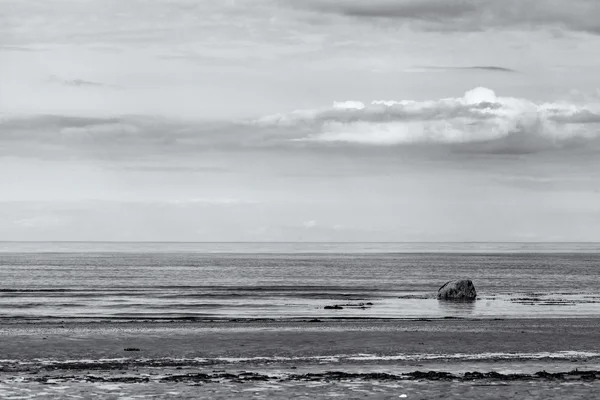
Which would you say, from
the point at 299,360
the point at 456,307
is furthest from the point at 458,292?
the point at 299,360

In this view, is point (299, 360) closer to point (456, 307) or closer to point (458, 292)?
point (456, 307)

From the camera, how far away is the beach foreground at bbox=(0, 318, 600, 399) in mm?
22469

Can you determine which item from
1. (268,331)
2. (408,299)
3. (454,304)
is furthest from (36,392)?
(408,299)

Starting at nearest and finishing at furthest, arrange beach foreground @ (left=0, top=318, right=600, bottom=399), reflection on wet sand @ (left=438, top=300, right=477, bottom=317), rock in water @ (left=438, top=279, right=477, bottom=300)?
beach foreground @ (left=0, top=318, right=600, bottom=399) < reflection on wet sand @ (left=438, top=300, right=477, bottom=317) < rock in water @ (left=438, top=279, right=477, bottom=300)

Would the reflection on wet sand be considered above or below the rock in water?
below

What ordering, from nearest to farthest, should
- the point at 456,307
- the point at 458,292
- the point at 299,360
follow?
the point at 299,360
the point at 456,307
the point at 458,292

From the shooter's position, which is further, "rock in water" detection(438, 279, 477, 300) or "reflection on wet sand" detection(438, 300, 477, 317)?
"rock in water" detection(438, 279, 477, 300)

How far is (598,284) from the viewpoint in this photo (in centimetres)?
10131

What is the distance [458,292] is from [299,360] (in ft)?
133

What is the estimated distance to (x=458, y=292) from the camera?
68250mm

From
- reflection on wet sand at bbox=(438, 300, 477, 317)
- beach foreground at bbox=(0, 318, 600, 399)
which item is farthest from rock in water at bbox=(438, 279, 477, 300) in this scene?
beach foreground at bbox=(0, 318, 600, 399)

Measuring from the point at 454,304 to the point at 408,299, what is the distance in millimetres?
7933

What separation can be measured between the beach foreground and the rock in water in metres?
21.0

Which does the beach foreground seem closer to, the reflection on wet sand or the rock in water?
the reflection on wet sand
